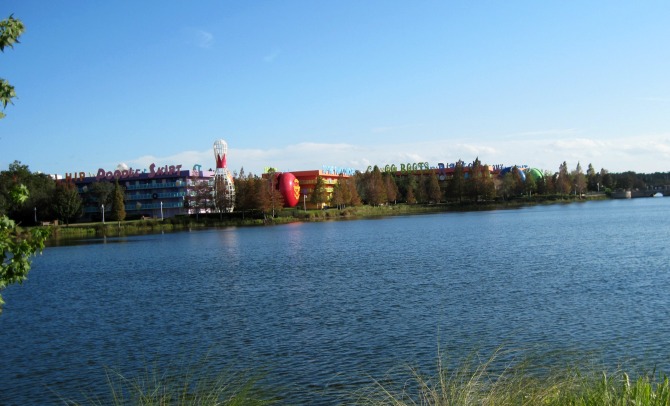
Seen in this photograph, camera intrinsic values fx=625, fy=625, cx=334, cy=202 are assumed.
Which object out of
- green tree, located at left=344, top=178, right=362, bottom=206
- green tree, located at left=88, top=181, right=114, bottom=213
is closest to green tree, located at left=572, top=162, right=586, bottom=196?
green tree, located at left=344, top=178, right=362, bottom=206

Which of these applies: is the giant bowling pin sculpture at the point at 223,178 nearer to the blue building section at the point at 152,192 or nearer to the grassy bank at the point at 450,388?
the blue building section at the point at 152,192

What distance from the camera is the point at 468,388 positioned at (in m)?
8.89

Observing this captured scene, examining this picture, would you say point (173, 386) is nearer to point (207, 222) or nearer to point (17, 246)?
point (17, 246)

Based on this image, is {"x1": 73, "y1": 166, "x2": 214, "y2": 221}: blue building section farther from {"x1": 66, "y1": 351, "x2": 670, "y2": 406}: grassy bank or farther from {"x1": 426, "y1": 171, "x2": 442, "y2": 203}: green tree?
{"x1": 66, "y1": 351, "x2": 670, "y2": 406}: grassy bank

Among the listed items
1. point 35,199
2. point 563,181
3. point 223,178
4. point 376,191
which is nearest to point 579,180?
point 563,181

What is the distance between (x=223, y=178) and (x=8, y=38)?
111006 millimetres

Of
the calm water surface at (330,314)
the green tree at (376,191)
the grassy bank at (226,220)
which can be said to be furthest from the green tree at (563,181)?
the calm water surface at (330,314)

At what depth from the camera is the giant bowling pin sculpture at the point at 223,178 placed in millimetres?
112125

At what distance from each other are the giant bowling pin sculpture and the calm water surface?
2613 inches

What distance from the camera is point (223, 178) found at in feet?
388


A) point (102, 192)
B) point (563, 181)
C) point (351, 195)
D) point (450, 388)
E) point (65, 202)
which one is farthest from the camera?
point (563, 181)

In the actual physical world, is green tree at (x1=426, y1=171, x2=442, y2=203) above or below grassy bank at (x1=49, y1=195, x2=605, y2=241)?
above

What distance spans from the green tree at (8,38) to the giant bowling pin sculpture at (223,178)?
337ft

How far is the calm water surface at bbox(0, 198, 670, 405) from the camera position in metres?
17.0
